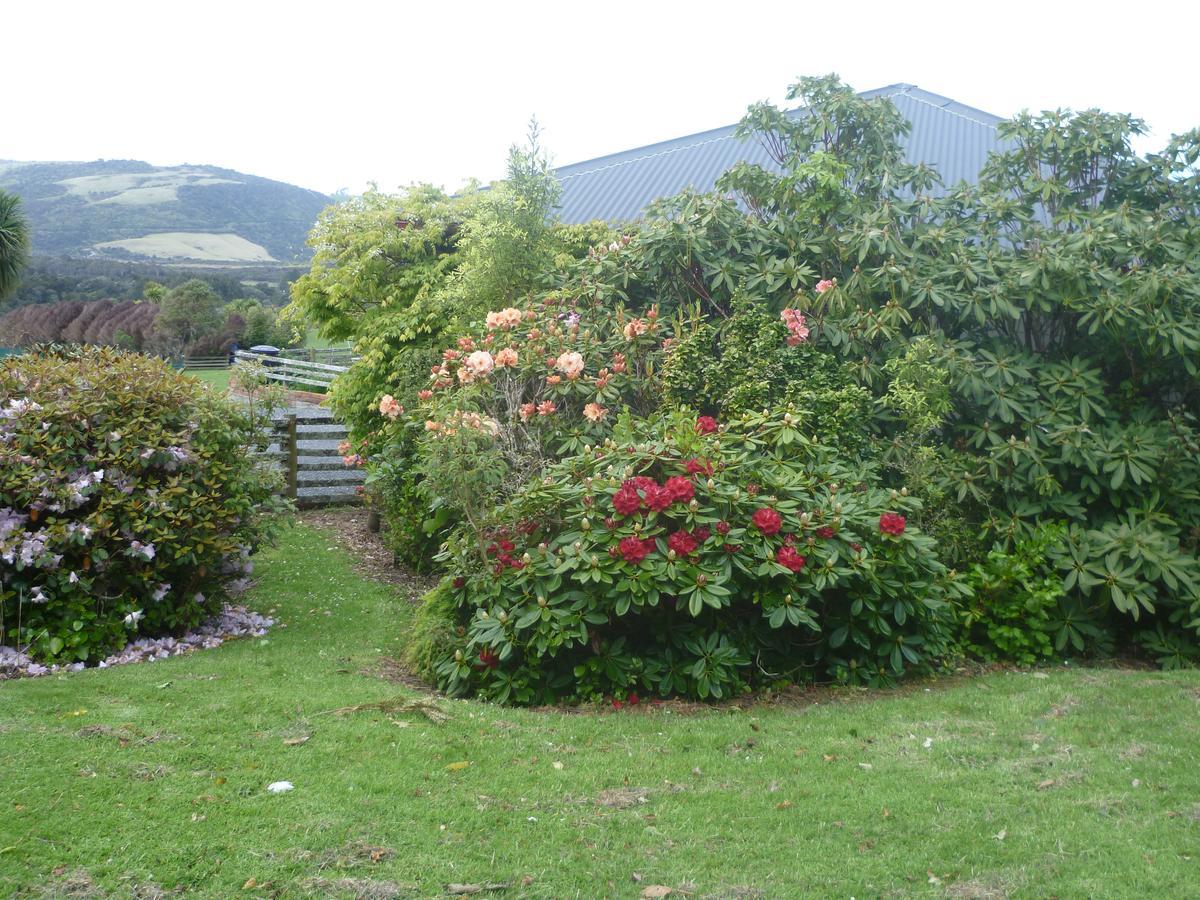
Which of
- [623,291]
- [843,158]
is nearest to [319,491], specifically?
[623,291]

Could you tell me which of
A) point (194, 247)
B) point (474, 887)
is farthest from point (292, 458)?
point (194, 247)

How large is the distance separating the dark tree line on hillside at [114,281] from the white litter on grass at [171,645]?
142 ft

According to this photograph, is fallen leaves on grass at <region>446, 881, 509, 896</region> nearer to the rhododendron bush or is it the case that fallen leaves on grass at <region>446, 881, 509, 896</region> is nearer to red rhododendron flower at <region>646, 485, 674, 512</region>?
the rhododendron bush

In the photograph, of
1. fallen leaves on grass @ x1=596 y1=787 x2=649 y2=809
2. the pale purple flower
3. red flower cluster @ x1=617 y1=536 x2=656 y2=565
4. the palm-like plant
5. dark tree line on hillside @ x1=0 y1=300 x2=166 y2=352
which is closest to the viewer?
fallen leaves on grass @ x1=596 y1=787 x2=649 y2=809

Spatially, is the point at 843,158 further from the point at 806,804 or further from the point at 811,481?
the point at 806,804

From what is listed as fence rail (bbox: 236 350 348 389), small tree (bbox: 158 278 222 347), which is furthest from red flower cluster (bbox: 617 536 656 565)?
small tree (bbox: 158 278 222 347)

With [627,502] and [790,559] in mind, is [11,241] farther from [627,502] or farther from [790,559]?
[790,559]

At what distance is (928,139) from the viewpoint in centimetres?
1199

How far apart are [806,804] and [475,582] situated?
7.89 feet

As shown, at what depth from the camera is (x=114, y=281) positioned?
57.0 m

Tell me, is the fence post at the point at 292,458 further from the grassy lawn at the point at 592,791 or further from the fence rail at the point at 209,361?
the fence rail at the point at 209,361

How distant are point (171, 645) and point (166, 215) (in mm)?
101161

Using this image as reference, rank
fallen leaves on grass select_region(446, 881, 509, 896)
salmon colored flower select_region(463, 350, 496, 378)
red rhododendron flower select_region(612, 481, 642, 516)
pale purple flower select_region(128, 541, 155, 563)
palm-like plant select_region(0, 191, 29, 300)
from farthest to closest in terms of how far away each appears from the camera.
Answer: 1. palm-like plant select_region(0, 191, 29, 300)
2. salmon colored flower select_region(463, 350, 496, 378)
3. pale purple flower select_region(128, 541, 155, 563)
4. red rhododendron flower select_region(612, 481, 642, 516)
5. fallen leaves on grass select_region(446, 881, 509, 896)

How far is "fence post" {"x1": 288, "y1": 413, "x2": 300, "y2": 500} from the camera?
11.1 metres
